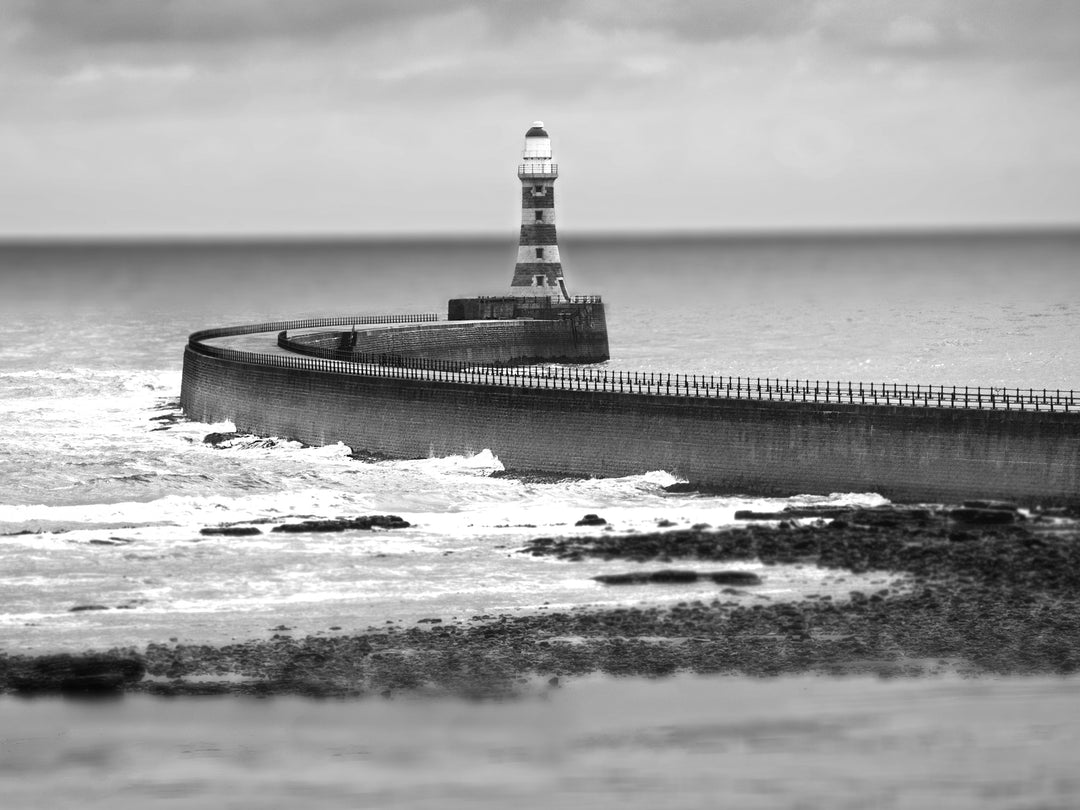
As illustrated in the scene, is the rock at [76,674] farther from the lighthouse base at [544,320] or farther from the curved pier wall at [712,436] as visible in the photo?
the lighthouse base at [544,320]

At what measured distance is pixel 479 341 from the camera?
231 feet

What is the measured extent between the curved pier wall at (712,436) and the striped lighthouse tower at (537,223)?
20831 mm

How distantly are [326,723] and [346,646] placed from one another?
11.8 feet

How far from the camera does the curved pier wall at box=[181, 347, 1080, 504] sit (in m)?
40.2

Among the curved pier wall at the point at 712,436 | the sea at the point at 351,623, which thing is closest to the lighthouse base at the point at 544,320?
the sea at the point at 351,623

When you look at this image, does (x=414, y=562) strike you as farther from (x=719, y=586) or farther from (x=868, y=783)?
(x=868, y=783)

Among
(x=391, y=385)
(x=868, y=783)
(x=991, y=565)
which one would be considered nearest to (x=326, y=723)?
(x=868, y=783)

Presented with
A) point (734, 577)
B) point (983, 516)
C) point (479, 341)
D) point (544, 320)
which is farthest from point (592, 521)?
point (544, 320)

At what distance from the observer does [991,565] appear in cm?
3325

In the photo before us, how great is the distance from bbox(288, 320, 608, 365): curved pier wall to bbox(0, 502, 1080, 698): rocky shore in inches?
1322

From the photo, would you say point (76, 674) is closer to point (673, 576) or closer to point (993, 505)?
point (673, 576)

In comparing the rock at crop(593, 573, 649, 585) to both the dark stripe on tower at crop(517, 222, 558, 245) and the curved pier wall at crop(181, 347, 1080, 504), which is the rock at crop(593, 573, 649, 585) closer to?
the curved pier wall at crop(181, 347, 1080, 504)

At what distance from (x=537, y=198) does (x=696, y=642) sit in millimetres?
45138

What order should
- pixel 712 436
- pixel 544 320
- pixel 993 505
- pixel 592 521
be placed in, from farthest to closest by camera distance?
pixel 544 320, pixel 712 436, pixel 993 505, pixel 592 521
